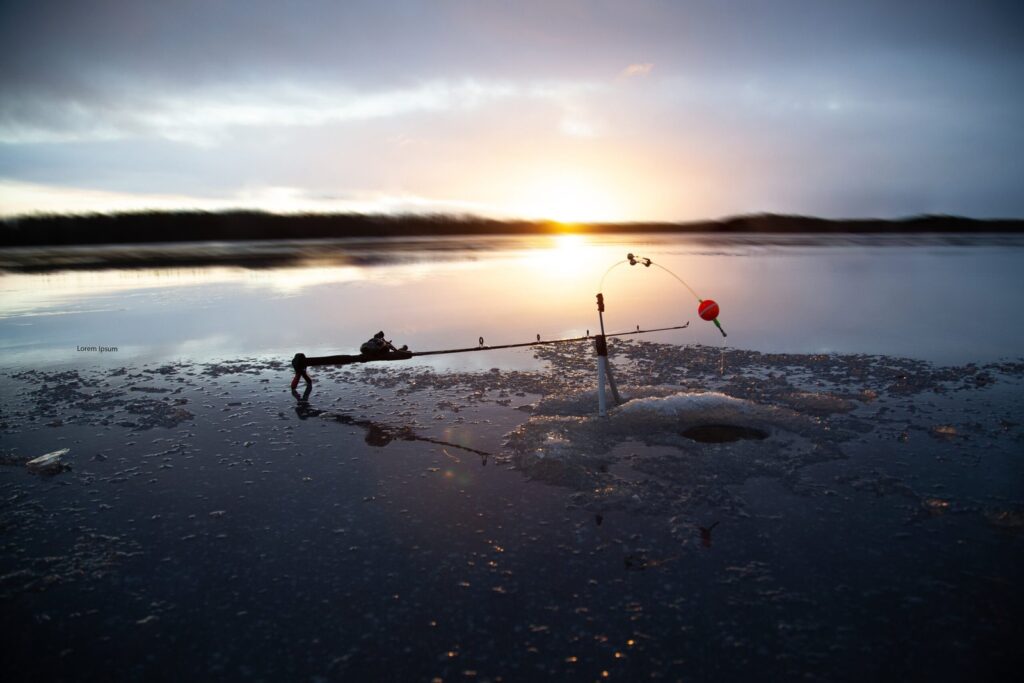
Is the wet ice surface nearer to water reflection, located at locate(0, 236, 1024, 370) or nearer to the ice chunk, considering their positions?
the ice chunk

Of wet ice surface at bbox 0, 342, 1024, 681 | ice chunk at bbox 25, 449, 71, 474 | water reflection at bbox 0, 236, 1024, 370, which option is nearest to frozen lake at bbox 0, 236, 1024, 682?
wet ice surface at bbox 0, 342, 1024, 681

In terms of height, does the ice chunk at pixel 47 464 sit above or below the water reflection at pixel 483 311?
below

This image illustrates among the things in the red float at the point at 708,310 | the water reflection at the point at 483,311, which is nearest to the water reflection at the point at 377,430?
the water reflection at the point at 483,311

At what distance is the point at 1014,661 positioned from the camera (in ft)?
12.8

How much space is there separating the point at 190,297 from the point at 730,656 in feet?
93.2

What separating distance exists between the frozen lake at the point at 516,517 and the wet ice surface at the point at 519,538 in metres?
0.03

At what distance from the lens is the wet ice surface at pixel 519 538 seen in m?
Result: 4.18

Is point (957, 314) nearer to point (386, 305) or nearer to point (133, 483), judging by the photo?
point (386, 305)

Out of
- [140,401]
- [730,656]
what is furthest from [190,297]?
[730,656]

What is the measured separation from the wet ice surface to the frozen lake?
0.03m

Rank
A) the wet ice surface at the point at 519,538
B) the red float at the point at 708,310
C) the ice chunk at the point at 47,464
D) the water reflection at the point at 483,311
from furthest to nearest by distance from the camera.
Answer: the water reflection at the point at 483,311 → the red float at the point at 708,310 → the ice chunk at the point at 47,464 → the wet ice surface at the point at 519,538

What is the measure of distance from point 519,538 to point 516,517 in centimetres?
43

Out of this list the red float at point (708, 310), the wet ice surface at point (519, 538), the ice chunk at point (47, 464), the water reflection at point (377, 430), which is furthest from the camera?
the red float at point (708, 310)

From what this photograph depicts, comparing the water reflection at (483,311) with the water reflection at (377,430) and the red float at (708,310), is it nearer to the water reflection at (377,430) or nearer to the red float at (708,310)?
the water reflection at (377,430)
